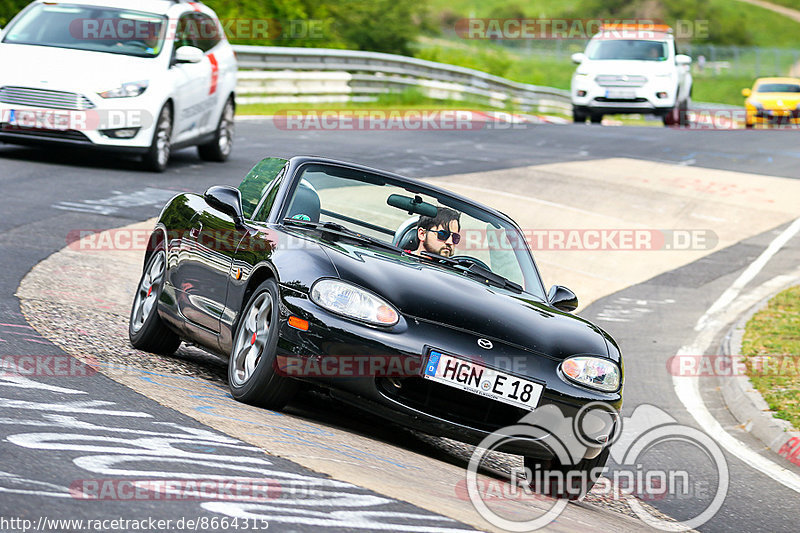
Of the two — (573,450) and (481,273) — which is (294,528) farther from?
(481,273)

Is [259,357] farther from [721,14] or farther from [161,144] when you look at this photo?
[721,14]

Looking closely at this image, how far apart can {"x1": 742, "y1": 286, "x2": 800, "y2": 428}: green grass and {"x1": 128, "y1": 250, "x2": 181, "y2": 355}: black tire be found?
4315 millimetres

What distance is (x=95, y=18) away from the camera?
16031mm

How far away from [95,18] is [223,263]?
9.89 meters

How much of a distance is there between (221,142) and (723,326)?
8.14 meters

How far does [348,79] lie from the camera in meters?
30.4

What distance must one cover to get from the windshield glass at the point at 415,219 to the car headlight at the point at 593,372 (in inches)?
44.1

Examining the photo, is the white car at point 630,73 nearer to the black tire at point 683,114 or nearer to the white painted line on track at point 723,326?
the black tire at point 683,114

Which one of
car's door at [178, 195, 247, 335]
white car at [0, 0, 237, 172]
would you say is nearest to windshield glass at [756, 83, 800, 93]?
white car at [0, 0, 237, 172]

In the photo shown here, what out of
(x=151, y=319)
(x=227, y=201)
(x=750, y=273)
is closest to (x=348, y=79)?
(x=750, y=273)

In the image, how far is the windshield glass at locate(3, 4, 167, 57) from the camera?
1573 centimetres

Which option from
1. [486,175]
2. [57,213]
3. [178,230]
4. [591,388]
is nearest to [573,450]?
[591,388]

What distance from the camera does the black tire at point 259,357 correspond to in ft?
19.9

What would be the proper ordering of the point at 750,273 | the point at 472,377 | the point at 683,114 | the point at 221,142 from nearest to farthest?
the point at 472,377 → the point at 750,273 → the point at 221,142 → the point at 683,114
